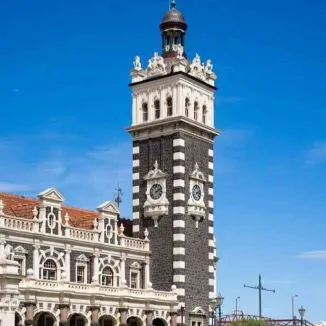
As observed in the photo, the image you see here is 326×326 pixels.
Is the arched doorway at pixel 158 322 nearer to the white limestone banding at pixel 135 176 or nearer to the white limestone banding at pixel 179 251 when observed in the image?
the white limestone banding at pixel 179 251

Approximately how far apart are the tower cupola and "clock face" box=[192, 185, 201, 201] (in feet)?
40.4

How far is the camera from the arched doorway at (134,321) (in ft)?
229

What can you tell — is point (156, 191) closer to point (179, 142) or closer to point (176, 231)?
point (176, 231)

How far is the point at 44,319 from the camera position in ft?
212

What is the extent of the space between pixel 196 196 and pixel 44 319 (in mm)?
18202

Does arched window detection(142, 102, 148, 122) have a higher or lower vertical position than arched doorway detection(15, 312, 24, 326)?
higher

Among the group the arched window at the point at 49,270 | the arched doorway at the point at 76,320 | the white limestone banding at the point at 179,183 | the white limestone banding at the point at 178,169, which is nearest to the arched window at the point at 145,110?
the white limestone banding at the point at 178,169

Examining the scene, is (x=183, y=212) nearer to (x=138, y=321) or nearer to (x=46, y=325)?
(x=138, y=321)

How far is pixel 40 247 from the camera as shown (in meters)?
65.0

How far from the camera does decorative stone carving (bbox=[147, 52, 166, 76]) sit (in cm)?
7762

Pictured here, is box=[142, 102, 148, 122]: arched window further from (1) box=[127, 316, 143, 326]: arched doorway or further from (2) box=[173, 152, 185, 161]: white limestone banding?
(1) box=[127, 316, 143, 326]: arched doorway

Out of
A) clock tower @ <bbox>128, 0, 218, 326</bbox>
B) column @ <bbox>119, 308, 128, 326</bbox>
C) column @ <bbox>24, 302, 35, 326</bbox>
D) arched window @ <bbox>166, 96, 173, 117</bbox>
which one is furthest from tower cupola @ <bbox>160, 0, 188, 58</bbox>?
column @ <bbox>24, 302, 35, 326</bbox>

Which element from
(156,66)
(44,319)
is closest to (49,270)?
(44,319)

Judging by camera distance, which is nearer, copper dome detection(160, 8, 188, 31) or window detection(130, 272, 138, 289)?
window detection(130, 272, 138, 289)
